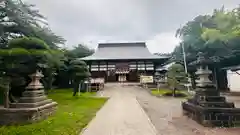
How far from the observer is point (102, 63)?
1097 inches

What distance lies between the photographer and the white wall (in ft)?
56.0

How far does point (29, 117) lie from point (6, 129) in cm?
75

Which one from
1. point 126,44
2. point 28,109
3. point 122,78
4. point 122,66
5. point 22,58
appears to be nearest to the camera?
point 28,109

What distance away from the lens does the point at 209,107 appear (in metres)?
6.02

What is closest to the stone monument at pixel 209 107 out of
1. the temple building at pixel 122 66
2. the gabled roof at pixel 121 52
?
Result: the gabled roof at pixel 121 52

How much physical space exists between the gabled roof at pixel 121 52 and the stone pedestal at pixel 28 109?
19449 millimetres

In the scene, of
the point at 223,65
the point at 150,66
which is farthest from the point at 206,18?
the point at 150,66

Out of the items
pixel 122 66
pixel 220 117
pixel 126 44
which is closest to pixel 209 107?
pixel 220 117

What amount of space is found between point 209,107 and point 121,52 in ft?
84.2

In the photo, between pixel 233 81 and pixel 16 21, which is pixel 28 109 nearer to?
pixel 16 21

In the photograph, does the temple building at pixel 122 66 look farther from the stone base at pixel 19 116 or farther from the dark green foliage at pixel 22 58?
the stone base at pixel 19 116

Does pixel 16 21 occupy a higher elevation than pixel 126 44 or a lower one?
lower

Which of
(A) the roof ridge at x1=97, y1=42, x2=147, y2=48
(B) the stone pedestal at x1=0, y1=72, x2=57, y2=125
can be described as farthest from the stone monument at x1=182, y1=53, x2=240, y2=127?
(A) the roof ridge at x1=97, y1=42, x2=147, y2=48

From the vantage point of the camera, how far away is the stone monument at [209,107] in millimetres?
5887
